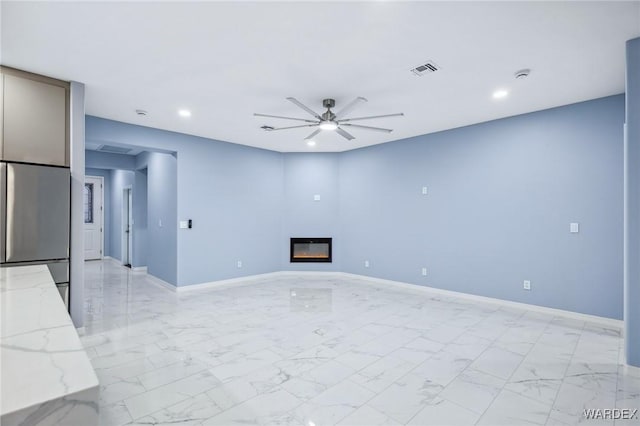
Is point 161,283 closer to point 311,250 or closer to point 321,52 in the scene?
point 311,250

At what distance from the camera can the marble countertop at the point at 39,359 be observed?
1.87 ft

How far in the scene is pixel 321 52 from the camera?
2848mm

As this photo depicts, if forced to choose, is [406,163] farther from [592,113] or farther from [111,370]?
[111,370]

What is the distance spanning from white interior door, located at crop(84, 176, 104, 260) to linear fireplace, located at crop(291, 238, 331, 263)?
6.19 meters

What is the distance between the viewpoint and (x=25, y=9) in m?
2.28

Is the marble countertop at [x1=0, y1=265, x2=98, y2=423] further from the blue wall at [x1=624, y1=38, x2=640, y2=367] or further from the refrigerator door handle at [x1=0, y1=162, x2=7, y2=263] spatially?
the blue wall at [x1=624, y1=38, x2=640, y2=367]

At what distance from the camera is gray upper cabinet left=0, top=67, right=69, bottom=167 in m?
3.13

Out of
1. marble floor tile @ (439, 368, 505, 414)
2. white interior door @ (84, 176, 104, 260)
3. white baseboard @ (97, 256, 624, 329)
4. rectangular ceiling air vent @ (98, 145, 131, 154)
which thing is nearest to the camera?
marble floor tile @ (439, 368, 505, 414)

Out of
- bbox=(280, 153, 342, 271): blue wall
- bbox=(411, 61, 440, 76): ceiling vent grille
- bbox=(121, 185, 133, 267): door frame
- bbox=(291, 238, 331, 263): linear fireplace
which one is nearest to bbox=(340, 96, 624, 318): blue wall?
bbox=(280, 153, 342, 271): blue wall

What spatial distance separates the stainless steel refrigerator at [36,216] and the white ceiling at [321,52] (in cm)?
A: 107

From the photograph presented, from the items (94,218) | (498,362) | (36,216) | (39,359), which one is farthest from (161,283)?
(39,359)

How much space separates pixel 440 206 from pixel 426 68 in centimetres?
284

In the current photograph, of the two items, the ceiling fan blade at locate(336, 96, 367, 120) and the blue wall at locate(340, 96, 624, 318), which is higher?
the ceiling fan blade at locate(336, 96, 367, 120)

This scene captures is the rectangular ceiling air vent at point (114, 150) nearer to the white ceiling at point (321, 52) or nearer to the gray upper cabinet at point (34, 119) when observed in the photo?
the white ceiling at point (321, 52)
